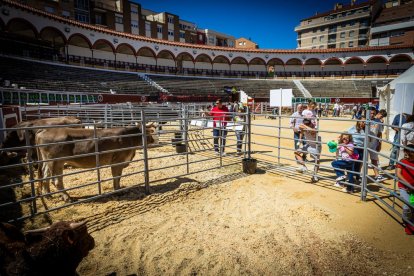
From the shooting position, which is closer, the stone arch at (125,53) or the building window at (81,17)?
the stone arch at (125,53)

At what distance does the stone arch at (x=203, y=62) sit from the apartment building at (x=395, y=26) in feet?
130

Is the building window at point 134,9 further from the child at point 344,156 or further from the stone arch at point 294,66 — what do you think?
the child at point 344,156

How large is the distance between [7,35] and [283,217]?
3243 cm

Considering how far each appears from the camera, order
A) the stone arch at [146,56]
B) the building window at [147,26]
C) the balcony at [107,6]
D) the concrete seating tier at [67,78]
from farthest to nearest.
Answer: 1. the building window at [147,26]
2. the balcony at [107,6]
3. the stone arch at [146,56]
4. the concrete seating tier at [67,78]

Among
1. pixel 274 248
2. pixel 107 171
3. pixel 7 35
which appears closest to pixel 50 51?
pixel 7 35

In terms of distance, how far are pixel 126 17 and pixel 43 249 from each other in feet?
174

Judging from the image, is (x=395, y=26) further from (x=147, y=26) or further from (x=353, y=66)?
(x=147, y=26)

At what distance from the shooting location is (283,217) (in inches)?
159

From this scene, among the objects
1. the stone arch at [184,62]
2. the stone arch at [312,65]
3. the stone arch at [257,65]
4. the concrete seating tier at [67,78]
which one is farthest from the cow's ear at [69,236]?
the stone arch at [312,65]

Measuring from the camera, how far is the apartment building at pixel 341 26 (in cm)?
5684

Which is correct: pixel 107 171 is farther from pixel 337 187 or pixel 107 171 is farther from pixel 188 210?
pixel 337 187

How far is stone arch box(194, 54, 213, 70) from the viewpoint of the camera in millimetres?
47956

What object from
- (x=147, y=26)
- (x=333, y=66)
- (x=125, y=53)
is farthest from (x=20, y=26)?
(x=333, y=66)

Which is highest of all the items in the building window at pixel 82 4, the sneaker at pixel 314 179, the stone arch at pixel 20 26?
the building window at pixel 82 4
